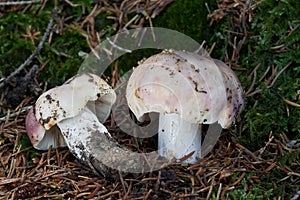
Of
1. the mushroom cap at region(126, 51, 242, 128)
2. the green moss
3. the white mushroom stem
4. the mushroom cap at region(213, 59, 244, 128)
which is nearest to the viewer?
the mushroom cap at region(126, 51, 242, 128)

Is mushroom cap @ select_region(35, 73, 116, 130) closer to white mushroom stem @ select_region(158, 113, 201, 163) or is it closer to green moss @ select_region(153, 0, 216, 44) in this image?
white mushroom stem @ select_region(158, 113, 201, 163)

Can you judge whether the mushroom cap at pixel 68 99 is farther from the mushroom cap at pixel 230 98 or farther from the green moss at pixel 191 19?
the green moss at pixel 191 19

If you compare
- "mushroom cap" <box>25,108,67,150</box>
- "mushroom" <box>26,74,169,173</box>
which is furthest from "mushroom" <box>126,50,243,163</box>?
"mushroom cap" <box>25,108,67,150</box>

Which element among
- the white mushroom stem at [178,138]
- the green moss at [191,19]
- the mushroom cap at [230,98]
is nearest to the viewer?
the mushroom cap at [230,98]

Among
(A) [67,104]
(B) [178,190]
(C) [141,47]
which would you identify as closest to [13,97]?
(A) [67,104]

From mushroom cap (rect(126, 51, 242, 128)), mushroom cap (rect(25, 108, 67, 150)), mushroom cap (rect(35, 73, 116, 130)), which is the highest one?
mushroom cap (rect(126, 51, 242, 128))

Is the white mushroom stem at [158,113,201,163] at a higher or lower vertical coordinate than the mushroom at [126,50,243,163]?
lower

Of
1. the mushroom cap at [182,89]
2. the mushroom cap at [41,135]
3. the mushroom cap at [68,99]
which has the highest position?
the mushroom cap at [182,89]

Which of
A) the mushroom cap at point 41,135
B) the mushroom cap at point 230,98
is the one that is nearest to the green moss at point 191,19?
the mushroom cap at point 230,98

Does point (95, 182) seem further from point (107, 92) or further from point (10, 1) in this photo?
point (10, 1)
